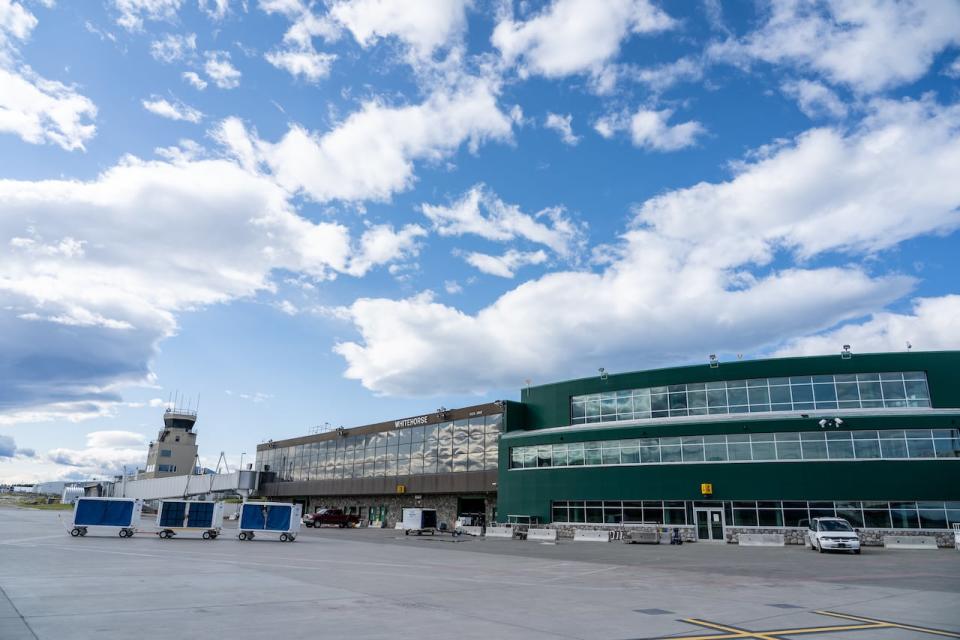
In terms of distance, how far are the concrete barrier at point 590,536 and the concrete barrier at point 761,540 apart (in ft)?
31.7

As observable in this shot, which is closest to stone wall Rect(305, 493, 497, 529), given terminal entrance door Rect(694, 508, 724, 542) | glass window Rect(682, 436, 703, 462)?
glass window Rect(682, 436, 703, 462)

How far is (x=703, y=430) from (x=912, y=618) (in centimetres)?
3658

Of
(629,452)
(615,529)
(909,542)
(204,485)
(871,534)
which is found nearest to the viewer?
(909,542)

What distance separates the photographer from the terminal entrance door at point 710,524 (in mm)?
47031

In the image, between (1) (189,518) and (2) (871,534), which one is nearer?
(1) (189,518)

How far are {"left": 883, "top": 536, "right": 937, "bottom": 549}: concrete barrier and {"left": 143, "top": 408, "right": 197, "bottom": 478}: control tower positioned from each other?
113 metres

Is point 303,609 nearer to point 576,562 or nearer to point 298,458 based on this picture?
point 576,562

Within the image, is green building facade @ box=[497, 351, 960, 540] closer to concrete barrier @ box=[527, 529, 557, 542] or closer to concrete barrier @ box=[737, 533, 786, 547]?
concrete barrier @ box=[737, 533, 786, 547]

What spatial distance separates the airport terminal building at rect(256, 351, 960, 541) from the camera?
42938mm

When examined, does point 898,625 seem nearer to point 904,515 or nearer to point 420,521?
point 904,515

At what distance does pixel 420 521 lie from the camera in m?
55.2

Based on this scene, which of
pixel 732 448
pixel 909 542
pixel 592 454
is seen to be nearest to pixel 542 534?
pixel 592 454

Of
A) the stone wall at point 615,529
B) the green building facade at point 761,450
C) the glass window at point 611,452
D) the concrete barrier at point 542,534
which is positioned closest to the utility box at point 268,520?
the concrete barrier at point 542,534

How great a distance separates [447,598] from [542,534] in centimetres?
3797
